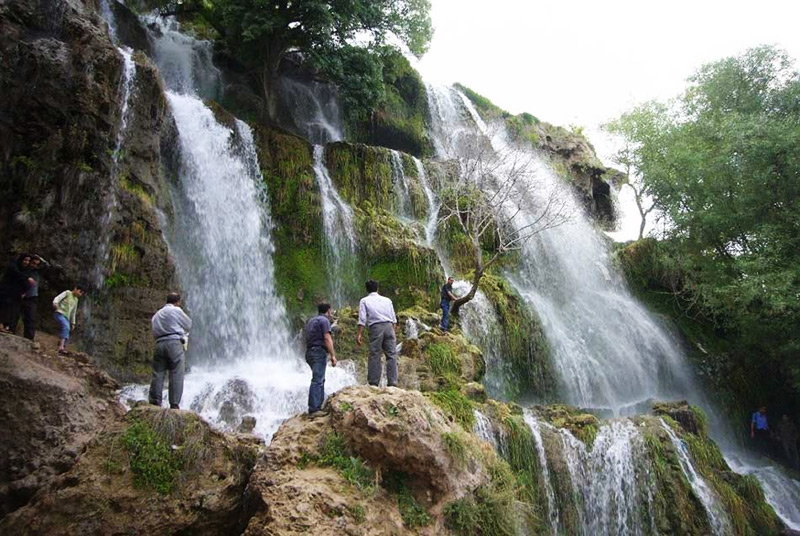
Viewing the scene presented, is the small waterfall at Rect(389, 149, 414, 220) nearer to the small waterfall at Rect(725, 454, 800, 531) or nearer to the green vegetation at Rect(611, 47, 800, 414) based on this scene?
the green vegetation at Rect(611, 47, 800, 414)

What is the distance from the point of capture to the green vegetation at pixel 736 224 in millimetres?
14680

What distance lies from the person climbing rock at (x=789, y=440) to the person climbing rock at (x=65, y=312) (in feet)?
63.6

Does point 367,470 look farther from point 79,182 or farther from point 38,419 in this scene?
point 79,182

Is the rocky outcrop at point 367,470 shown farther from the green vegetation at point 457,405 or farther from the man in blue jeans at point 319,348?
the green vegetation at point 457,405

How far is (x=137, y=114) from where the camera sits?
11.4 metres

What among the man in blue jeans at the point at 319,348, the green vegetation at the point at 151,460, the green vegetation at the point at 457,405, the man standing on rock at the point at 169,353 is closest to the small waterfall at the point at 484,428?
the green vegetation at the point at 457,405

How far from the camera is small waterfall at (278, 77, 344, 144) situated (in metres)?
19.3

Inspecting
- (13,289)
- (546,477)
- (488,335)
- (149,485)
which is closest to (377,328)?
(149,485)

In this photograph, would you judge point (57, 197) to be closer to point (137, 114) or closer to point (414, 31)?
point (137, 114)

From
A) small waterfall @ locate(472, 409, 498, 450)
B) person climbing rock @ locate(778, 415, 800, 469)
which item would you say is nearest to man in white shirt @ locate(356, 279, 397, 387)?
small waterfall @ locate(472, 409, 498, 450)

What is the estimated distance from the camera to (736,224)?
53.4ft

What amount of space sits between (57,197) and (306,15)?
918 cm

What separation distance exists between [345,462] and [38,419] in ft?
11.9

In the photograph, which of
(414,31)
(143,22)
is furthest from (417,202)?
(143,22)
